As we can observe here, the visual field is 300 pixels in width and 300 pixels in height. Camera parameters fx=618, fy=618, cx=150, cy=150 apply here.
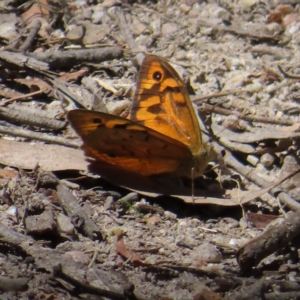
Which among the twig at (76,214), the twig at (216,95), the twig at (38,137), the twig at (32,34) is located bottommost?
the twig at (76,214)

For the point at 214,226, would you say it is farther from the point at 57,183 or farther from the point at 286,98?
the point at 286,98

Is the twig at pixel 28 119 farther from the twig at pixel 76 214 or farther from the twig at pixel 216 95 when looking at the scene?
the twig at pixel 216 95

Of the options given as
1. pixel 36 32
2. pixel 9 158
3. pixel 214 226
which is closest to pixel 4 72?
pixel 36 32

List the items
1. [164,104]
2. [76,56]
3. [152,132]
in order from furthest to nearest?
[76,56]
[164,104]
[152,132]

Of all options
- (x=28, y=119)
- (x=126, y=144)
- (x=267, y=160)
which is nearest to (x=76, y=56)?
Answer: (x=28, y=119)

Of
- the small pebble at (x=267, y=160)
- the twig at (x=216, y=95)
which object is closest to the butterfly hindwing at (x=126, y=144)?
the small pebble at (x=267, y=160)

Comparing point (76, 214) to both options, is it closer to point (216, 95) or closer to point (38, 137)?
point (38, 137)

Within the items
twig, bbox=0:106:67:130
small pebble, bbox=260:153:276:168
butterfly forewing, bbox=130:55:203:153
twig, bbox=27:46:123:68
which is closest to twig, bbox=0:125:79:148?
twig, bbox=0:106:67:130
